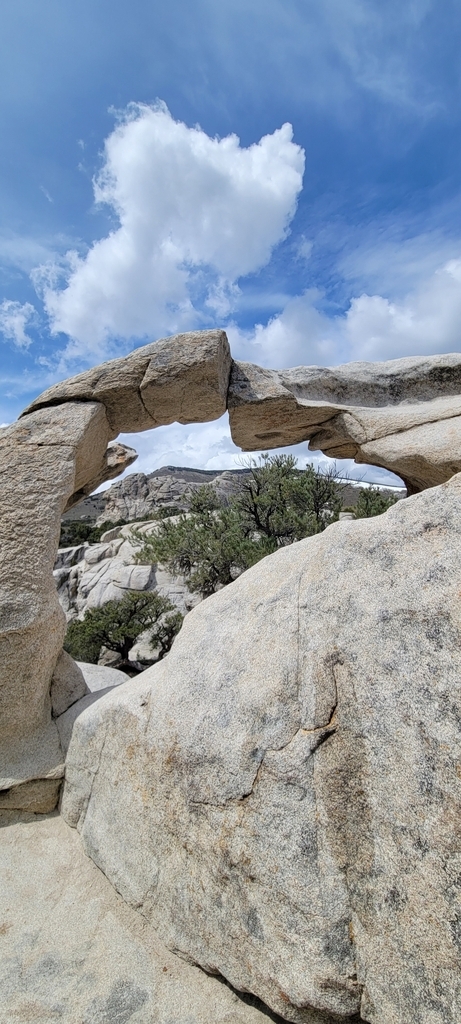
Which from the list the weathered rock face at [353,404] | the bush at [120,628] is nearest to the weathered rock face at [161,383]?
the weathered rock face at [353,404]

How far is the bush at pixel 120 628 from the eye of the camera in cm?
1188

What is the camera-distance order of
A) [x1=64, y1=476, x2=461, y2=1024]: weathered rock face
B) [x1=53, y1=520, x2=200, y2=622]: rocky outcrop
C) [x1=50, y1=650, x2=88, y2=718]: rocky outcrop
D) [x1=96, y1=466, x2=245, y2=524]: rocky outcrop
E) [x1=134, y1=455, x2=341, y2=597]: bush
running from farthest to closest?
[x1=96, y1=466, x2=245, y2=524]: rocky outcrop
[x1=53, y1=520, x2=200, y2=622]: rocky outcrop
[x1=134, y1=455, x2=341, y2=597]: bush
[x1=50, y1=650, x2=88, y2=718]: rocky outcrop
[x1=64, y1=476, x2=461, y2=1024]: weathered rock face

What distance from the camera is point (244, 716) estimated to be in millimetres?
2643

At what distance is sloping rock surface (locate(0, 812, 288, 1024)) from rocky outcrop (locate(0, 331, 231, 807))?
32.7 inches

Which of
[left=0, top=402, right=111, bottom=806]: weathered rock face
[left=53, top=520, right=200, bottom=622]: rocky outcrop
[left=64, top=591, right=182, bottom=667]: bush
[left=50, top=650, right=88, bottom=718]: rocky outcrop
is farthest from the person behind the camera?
[left=53, top=520, right=200, bottom=622]: rocky outcrop

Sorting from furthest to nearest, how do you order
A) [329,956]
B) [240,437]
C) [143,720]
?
[240,437]
[143,720]
[329,956]

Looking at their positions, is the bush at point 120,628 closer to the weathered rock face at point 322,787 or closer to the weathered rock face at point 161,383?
the weathered rock face at point 161,383

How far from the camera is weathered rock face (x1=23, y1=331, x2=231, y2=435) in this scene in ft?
14.6

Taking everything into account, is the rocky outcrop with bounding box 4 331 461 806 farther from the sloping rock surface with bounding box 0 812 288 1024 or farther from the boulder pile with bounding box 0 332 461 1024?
the sloping rock surface with bounding box 0 812 288 1024

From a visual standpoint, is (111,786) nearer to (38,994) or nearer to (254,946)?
(38,994)

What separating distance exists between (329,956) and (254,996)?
2.65 ft

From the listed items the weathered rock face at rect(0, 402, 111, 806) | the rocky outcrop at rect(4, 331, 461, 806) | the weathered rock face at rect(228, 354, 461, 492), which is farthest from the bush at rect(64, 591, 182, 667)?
the weathered rock face at rect(228, 354, 461, 492)

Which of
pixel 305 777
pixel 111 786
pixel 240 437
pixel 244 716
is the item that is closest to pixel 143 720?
pixel 111 786

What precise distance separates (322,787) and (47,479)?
3.26 metres
